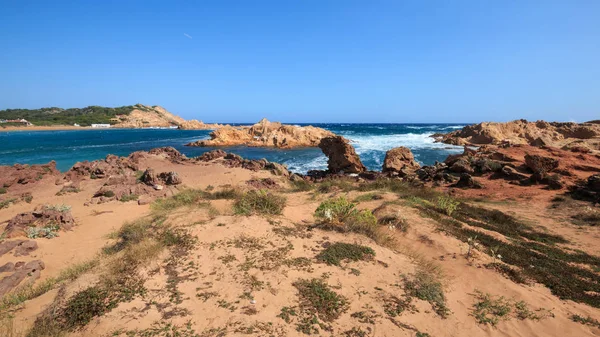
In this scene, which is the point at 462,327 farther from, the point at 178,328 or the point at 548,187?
the point at 548,187

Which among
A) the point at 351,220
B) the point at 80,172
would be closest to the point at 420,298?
the point at 351,220

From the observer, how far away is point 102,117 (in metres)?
111

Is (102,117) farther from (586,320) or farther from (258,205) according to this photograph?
(586,320)

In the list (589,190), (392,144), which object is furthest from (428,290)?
(392,144)

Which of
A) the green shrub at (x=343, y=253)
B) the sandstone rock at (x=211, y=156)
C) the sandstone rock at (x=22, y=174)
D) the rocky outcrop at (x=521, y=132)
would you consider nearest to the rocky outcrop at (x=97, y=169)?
the sandstone rock at (x=22, y=174)

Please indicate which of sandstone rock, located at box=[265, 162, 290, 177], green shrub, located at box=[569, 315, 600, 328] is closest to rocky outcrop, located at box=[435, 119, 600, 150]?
sandstone rock, located at box=[265, 162, 290, 177]

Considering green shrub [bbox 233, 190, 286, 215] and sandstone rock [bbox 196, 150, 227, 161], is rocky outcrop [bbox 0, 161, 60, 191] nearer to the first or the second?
sandstone rock [bbox 196, 150, 227, 161]

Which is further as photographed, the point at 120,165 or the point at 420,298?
the point at 120,165

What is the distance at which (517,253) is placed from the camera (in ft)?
23.8

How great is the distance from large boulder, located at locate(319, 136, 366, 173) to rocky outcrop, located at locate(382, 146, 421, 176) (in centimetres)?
184

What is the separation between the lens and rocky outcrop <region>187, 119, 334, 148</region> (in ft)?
142

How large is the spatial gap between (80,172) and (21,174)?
282 centimetres

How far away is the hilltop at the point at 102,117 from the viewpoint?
99.4m

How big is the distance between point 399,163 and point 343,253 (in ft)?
52.2
